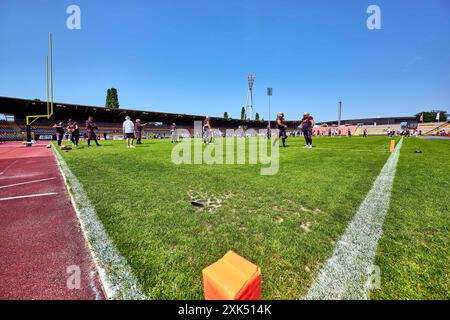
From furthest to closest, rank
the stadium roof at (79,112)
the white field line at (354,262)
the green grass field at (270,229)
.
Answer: the stadium roof at (79,112) < the green grass field at (270,229) < the white field line at (354,262)

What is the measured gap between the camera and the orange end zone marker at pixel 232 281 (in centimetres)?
101

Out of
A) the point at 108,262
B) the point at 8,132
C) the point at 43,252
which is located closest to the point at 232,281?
the point at 108,262

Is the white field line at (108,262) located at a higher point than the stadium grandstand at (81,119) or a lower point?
lower

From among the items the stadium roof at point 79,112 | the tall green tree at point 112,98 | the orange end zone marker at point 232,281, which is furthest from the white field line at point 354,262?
the tall green tree at point 112,98

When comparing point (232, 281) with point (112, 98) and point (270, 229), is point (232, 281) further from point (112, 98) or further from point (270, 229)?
point (112, 98)

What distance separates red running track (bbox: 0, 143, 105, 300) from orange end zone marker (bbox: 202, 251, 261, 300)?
0.94 metres

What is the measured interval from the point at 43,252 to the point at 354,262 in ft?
9.99

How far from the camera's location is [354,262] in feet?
5.58

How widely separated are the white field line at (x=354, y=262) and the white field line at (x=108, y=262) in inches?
50.7

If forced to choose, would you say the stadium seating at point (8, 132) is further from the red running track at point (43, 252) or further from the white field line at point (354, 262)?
the white field line at point (354, 262)

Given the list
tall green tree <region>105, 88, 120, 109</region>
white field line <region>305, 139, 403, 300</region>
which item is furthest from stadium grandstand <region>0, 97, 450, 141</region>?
white field line <region>305, 139, 403, 300</region>

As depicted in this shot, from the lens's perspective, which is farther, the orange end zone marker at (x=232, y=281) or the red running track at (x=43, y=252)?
the red running track at (x=43, y=252)
